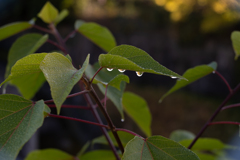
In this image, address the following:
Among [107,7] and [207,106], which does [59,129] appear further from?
[107,7]

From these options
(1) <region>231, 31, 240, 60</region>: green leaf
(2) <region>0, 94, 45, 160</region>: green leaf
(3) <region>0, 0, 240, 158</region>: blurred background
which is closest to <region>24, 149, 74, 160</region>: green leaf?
(2) <region>0, 94, 45, 160</region>: green leaf

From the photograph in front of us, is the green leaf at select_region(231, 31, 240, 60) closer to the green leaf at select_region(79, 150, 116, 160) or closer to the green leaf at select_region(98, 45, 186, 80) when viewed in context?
the green leaf at select_region(98, 45, 186, 80)

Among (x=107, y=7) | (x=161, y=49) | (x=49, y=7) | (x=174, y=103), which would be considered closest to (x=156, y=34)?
(x=161, y=49)

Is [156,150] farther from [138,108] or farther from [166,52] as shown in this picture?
[166,52]

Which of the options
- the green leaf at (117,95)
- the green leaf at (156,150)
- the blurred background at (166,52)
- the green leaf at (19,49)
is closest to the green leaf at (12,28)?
the green leaf at (19,49)

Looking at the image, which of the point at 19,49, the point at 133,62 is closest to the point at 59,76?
the point at 133,62

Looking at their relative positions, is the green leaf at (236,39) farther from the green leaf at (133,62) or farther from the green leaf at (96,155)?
the green leaf at (96,155)
